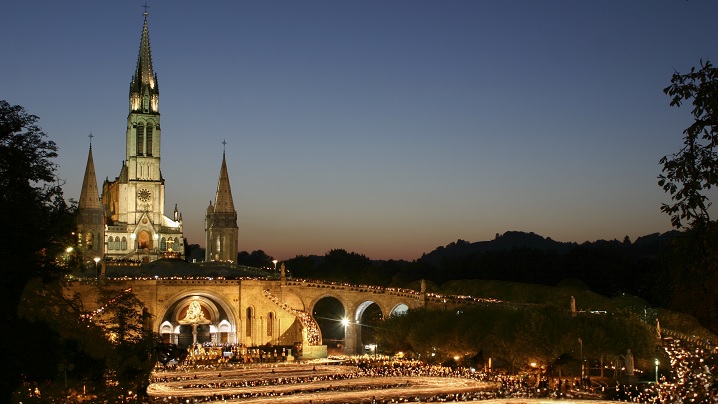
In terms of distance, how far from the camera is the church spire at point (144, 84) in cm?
12206

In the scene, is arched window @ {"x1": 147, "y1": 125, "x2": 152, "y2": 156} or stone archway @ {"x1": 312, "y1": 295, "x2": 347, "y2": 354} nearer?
stone archway @ {"x1": 312, "y1": 295, "x2": 347, "y2": 354}

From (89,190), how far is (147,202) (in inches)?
413

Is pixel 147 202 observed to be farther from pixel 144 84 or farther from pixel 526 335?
pixel 526 335

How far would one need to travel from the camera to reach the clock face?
122438 mm

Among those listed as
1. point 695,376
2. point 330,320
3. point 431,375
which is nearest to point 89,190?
point 330,320

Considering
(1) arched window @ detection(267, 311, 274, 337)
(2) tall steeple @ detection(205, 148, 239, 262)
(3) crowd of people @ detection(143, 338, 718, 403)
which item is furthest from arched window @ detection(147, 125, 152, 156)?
(3) crowd of people @ detection(143, 338, 718, 403)

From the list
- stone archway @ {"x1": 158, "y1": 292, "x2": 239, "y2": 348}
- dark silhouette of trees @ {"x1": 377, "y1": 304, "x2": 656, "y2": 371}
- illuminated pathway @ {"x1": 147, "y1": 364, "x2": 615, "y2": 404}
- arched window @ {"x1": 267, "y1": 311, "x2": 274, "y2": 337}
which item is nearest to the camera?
illuminated pathway @ {"x1": 147, "y1": 364, "x2": 615, "y2": 404}

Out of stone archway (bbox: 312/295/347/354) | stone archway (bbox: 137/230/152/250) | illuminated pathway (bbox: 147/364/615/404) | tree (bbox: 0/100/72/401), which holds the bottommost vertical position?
illuminated pathway (bbox: 147/364/615/404)

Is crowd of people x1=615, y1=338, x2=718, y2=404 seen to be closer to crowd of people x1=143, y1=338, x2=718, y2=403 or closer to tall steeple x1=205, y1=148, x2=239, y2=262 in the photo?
crowd of people x1=143, y1=338, x2=718, y2=403

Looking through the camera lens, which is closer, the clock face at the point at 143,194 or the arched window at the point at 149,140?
the arched window at the point at 149,140

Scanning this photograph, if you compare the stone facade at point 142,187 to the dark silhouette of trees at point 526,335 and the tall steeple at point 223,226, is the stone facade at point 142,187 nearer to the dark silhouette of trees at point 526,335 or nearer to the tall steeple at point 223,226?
the tall steeple at point 223,226

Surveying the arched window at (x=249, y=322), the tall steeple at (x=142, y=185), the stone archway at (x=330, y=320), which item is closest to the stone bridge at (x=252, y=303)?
the arched window at (x=249, y=322)

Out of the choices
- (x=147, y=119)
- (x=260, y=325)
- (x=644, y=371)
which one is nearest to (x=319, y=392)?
(x=644, y=371)

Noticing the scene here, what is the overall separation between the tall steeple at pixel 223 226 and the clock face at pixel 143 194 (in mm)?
10038
